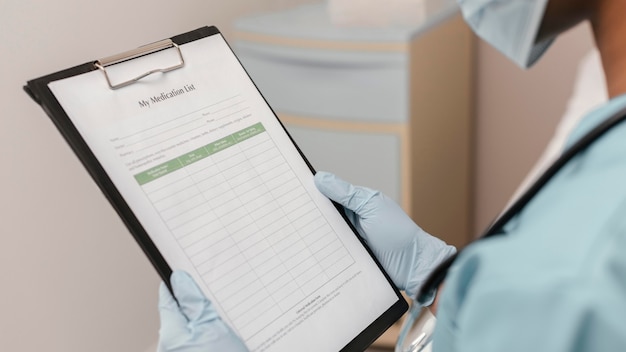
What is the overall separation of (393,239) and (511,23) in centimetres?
39

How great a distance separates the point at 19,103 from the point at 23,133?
61 millimetres

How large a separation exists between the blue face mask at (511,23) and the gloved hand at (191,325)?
44 cm

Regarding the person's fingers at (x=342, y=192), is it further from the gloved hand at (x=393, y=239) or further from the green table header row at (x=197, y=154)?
the green table header row at (x=197, y=154)

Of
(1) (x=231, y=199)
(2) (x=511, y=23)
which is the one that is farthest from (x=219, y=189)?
(2) (x=511, y=23)

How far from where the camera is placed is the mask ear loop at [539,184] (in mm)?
576

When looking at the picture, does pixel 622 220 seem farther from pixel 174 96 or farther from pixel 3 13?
pixel 3 13

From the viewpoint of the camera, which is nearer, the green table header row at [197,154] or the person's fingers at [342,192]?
the green table header row at [197,154]

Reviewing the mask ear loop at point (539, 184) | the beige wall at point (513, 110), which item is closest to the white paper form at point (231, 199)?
the mask ear loop at point (539, 184)

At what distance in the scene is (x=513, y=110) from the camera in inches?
97.1

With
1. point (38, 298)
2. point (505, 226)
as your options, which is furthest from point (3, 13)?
point (505, 226)

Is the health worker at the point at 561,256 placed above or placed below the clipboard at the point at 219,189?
below

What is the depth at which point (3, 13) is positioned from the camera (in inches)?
54.6

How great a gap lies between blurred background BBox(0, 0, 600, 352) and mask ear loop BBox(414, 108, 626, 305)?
1063 mm

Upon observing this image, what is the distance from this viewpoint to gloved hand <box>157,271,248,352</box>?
0.84 metres
